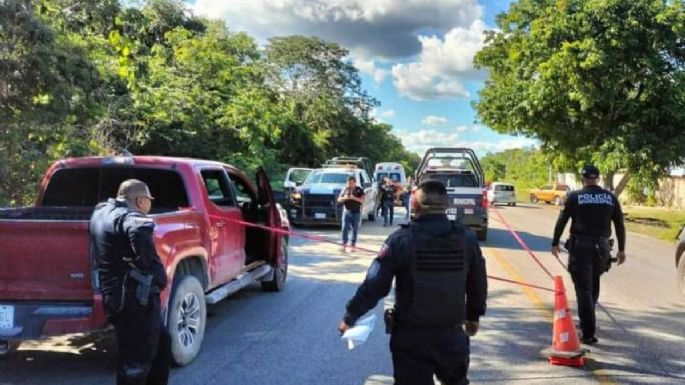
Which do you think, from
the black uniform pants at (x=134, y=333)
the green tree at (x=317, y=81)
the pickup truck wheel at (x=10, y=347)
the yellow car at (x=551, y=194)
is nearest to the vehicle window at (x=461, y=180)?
the pickup truck wheel at (x=10, y=347)

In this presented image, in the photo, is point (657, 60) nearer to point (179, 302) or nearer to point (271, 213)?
point (271, 213)

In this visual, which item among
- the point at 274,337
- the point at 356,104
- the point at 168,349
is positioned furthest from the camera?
the point at 356,104

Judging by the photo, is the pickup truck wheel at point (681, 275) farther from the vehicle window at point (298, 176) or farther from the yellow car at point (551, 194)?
the yellow car at point (551, 194)

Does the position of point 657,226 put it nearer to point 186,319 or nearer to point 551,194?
point 551,194

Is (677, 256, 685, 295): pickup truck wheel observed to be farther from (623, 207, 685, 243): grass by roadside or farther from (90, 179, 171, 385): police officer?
(623, 207, 685, 243): grass by roadside

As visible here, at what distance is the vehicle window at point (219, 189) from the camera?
7479mm

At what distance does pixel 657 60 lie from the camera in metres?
22.5

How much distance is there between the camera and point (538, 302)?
8.58 meters

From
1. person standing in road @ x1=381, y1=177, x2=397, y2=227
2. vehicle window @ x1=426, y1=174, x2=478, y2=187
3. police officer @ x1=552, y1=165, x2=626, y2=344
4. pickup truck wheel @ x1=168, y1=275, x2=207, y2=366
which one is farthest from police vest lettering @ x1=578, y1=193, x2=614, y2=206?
person standing in road @ x1=381, y1=177, x2=397, y2=227

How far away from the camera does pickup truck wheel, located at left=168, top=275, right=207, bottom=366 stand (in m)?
5.41

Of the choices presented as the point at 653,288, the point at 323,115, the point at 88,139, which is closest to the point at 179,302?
the point at 653,288

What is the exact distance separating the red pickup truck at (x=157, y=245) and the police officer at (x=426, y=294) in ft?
7.66

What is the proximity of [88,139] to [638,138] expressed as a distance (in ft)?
61.4

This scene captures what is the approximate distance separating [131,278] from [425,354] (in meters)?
2.05
